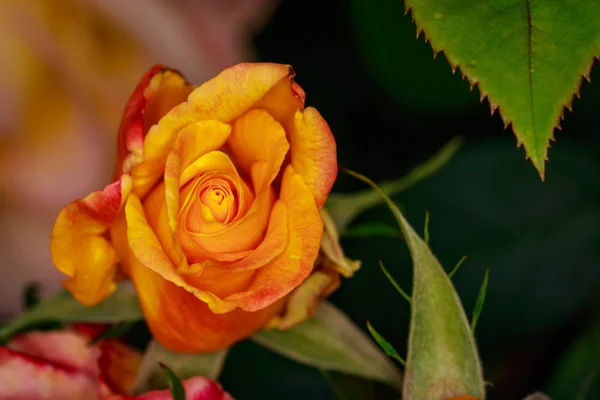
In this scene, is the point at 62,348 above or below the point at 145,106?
below

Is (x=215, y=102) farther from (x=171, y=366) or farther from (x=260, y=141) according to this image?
(x=171, y=366)

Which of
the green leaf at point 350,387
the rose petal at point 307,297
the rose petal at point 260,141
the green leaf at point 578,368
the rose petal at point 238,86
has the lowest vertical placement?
the green leaf at point 578,368

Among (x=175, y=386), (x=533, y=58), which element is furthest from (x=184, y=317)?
(x=533, y=58)

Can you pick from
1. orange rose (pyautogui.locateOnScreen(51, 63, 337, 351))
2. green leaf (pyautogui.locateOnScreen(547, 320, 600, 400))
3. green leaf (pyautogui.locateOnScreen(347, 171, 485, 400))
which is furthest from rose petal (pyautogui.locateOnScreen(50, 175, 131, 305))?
green leaf (pyautogui.locateOnScreen(547, 320, 600, 400))

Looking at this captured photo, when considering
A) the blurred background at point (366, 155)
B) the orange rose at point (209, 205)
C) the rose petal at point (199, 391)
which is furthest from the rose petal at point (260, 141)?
the blurred background at point (366, 155)

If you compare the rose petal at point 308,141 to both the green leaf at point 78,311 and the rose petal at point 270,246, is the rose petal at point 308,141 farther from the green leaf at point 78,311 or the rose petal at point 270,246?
the green leaf at point 78,311

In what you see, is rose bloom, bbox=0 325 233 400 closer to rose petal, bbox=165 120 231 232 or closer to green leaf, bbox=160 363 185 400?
green leaf, bbox=160 363 185 400
